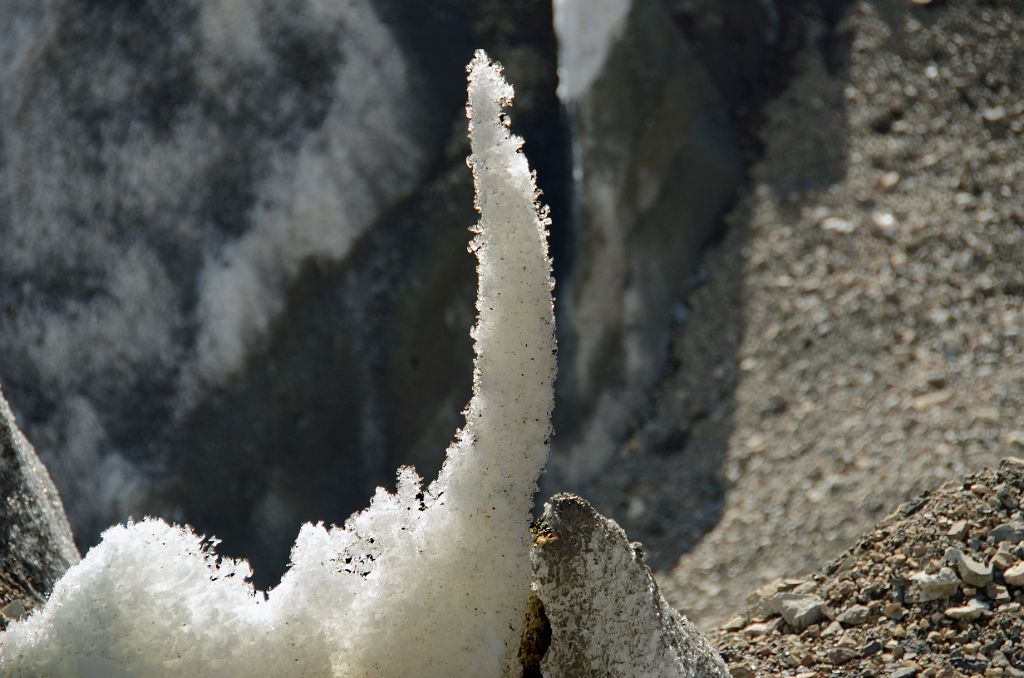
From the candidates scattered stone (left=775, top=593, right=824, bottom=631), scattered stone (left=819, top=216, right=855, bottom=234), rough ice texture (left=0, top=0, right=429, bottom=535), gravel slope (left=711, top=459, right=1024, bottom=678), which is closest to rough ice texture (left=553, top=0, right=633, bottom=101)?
rough ice texture (left=0, top=0, right=429, bottom=535)

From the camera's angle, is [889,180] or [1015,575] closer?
[1015,575]

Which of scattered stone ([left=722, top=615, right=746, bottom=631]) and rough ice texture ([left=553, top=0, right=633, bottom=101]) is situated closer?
scattered stone ([left=722, top=615, right=746, bottom=631])

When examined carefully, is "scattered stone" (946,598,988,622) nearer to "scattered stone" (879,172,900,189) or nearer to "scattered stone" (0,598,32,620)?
"scattered stone" (0,598,32,620)

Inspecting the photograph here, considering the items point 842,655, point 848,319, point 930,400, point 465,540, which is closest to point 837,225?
point 848,319

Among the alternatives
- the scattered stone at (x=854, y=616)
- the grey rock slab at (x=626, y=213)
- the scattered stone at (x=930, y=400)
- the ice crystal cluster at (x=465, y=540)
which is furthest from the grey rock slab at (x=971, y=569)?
the grey rock slab at (x=626, y=213)

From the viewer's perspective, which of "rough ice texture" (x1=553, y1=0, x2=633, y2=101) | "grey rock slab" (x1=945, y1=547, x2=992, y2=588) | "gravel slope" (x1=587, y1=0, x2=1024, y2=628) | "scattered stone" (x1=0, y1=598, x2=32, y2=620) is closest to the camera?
"scattered stone" (x1=0, y1=598, x2=32, y2=620)

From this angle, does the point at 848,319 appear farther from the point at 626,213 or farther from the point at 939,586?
the point at 939,586

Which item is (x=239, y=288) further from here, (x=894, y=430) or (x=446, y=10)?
(x=894, y=430)
